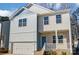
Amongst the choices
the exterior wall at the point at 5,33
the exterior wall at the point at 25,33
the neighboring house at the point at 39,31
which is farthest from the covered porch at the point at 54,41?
the exterior wall at the point at 5,33

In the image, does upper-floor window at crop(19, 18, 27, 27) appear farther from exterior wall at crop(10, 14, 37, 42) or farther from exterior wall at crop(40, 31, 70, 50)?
exterior wall at crop(40, 31, 70, 50)

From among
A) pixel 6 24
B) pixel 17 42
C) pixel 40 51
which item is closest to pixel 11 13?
pixel 6 24

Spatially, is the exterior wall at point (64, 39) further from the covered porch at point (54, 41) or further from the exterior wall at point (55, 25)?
Answer: the exterior wall at point (55, 25)

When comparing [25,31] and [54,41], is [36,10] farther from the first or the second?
[54,41]

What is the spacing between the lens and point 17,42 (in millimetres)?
4629

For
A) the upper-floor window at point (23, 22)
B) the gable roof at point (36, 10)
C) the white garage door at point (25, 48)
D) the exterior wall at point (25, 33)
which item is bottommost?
the white garage door at point (25, 48)

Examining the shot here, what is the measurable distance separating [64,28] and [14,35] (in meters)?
1.04

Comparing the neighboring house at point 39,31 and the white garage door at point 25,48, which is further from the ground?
the neighboring house at point 39,31

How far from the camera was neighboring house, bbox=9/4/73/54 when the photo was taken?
4578mm

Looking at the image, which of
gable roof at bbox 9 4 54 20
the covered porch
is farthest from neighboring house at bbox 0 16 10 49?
the covered porch

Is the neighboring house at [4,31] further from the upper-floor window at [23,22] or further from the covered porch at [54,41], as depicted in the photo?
the covered porch at [54,41]

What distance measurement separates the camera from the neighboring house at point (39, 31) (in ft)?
15.0

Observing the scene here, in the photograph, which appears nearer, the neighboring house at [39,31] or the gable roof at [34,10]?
the neighboring house at [39,31]

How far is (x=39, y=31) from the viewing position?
4656 millimetres
